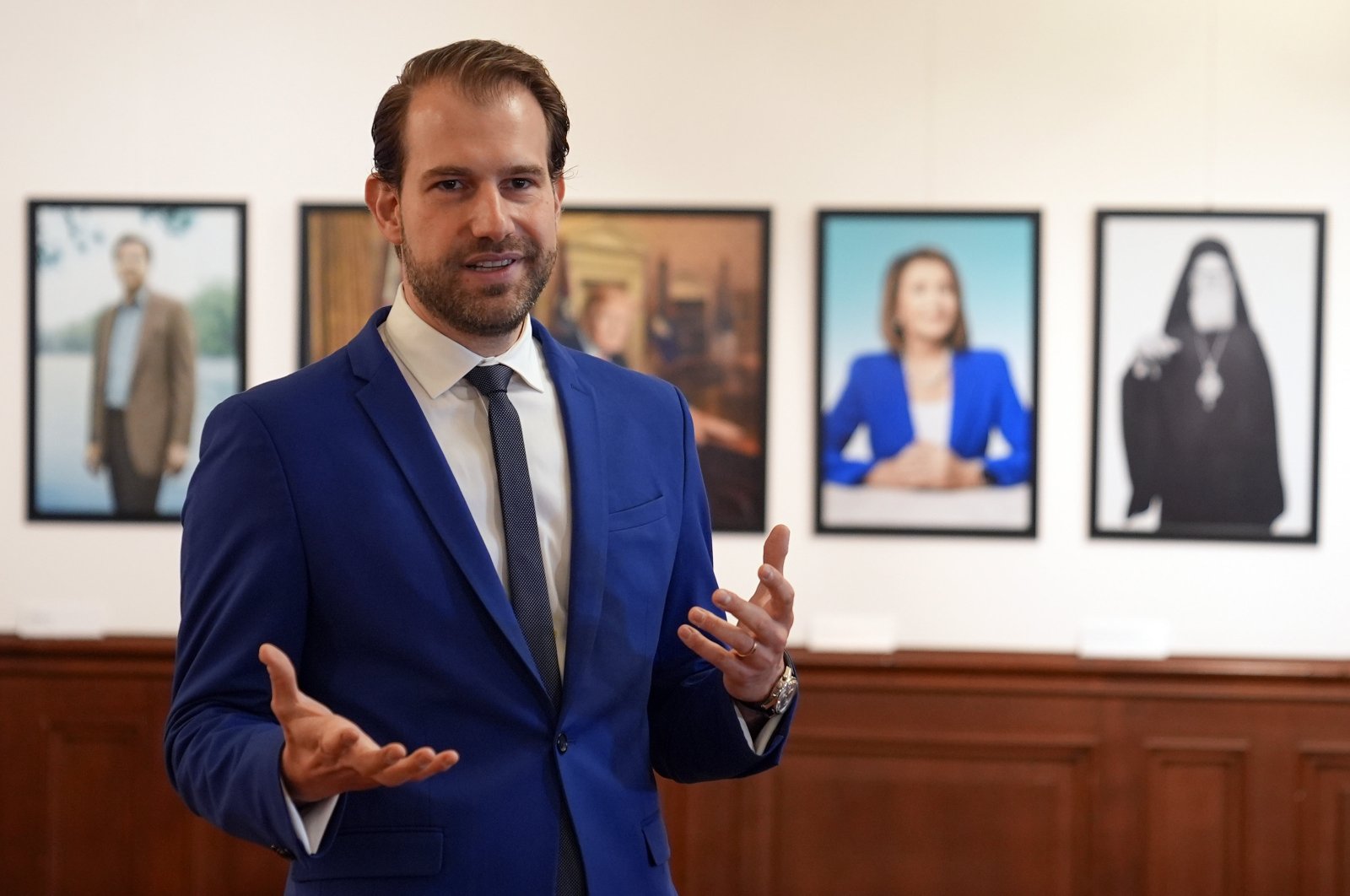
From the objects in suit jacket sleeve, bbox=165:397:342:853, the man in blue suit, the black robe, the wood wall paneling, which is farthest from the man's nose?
the black robe

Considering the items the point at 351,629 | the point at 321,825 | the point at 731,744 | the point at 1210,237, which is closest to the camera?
the point at 321,825

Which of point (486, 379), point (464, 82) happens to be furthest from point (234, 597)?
point (464, 82)

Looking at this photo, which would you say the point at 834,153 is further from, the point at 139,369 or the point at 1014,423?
the point at 139,369

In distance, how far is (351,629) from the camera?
1.57 m

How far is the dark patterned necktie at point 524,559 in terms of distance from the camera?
1612 millimetres

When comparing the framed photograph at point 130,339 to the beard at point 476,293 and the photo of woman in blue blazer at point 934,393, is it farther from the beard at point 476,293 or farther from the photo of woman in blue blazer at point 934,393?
the beard at point 476,293

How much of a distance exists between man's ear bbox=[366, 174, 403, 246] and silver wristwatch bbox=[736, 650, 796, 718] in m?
0.81

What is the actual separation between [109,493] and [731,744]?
3046 mm

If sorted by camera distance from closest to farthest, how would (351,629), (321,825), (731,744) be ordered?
(321,825) → (351,629) → (731,744)

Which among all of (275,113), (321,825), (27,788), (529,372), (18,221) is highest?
(275,113)

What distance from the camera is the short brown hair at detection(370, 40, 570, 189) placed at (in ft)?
5.50

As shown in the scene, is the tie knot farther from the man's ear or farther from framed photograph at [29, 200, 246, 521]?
framed photograph at [29, 200, 246, 521]

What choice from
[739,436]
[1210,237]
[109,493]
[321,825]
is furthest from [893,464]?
[321,825]

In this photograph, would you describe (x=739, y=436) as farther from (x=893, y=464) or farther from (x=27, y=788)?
(x=27, y=788)
